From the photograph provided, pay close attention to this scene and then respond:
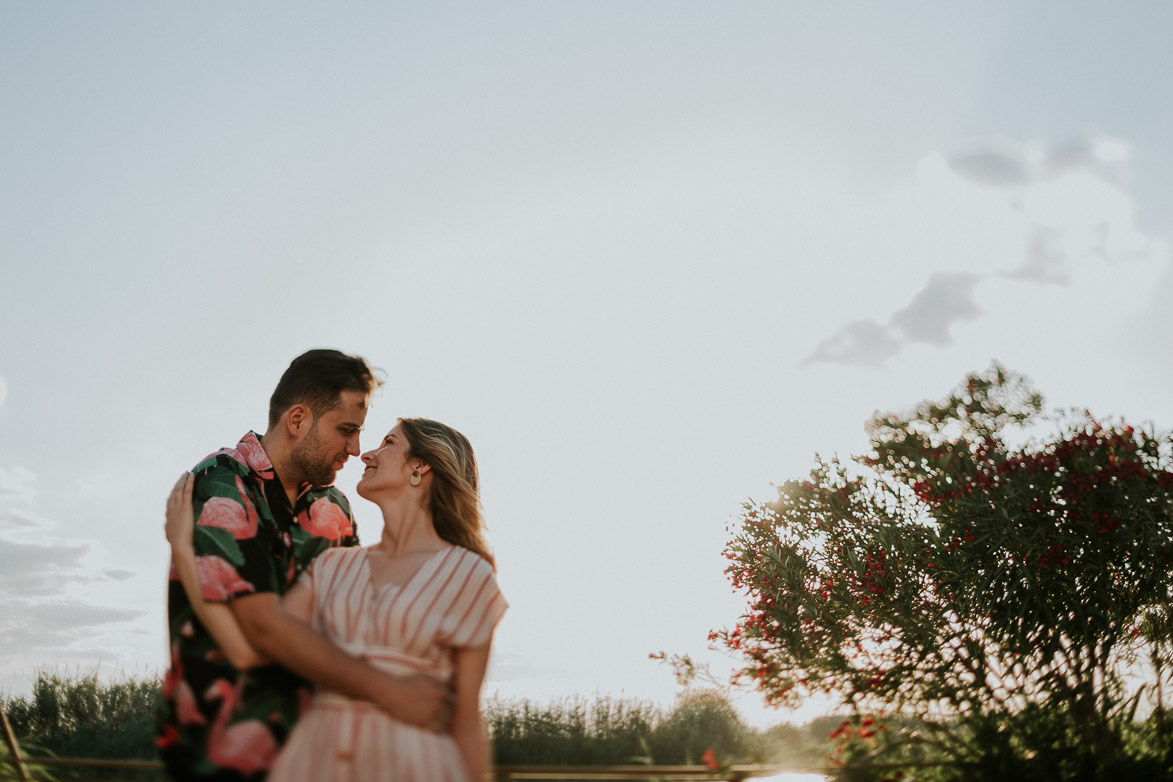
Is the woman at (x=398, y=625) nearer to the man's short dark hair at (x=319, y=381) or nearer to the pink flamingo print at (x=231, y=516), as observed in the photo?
the pink flamingo print at (x=231, y=516)

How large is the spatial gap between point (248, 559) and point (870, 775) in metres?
3.40

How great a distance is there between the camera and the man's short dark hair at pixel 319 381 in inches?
156

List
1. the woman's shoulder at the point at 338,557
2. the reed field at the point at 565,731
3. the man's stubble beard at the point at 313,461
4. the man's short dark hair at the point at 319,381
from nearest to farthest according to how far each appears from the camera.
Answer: the woman's shoulder at the point at 338,557 → the man's stubble beard at the point at 313,461 → the man's short dark hair at the point at 319,381 → the reed field at the point at 565,731

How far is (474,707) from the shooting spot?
8.41ft

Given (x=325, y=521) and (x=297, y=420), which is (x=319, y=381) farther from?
(x=325, y=521)

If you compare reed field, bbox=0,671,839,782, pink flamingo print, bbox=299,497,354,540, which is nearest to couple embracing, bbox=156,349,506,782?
pink flamingo print, bbox=299,497,354,540

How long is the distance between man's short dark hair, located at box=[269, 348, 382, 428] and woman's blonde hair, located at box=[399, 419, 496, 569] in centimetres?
57

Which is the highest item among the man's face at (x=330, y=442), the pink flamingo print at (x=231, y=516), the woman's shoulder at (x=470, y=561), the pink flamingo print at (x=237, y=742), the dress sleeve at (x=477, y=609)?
the man's face at (x=330, y=442)

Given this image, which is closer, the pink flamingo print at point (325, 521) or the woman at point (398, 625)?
the woman at point (398, 625)

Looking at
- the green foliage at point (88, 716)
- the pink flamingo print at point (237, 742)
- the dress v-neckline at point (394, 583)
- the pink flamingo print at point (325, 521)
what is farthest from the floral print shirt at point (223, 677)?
the green foliage at point (88, 716)

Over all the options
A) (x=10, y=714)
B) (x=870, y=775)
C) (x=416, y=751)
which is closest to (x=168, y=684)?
(x=416, y=751)

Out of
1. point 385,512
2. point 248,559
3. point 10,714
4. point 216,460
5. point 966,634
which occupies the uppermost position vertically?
point 216,460

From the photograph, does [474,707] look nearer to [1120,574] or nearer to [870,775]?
[870,775]

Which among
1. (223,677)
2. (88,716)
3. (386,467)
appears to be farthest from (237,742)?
(88,716)
